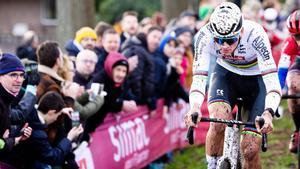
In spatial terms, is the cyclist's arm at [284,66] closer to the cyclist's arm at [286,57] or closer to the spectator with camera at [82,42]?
the cyclist's arm at [286,57]

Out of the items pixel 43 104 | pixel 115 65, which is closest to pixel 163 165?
pixel 115 65

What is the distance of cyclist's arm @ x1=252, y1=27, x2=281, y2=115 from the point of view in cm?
693

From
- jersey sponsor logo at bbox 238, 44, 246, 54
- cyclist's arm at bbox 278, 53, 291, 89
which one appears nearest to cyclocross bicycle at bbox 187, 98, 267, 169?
jersey sponsor logo at bbox 238, 44, 246, 54

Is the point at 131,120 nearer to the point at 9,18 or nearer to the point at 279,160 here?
the point at 279,160

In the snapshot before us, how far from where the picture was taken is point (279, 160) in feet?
38.3

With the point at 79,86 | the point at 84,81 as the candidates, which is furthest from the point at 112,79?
the point at 79,86

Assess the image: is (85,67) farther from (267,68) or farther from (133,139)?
(267,68)

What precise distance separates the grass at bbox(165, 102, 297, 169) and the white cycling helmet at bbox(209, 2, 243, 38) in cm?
472

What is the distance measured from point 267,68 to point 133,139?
13.0 feet

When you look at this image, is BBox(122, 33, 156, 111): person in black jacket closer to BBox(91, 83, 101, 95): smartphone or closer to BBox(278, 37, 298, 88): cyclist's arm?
BBox(91, 83, 101, 95): smartphone

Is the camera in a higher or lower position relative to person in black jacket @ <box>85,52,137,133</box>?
higher

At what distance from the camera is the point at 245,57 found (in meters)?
7.40

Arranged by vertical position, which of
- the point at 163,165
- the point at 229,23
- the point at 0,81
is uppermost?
the point at 229,23

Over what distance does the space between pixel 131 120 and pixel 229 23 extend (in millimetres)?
A: 4144
